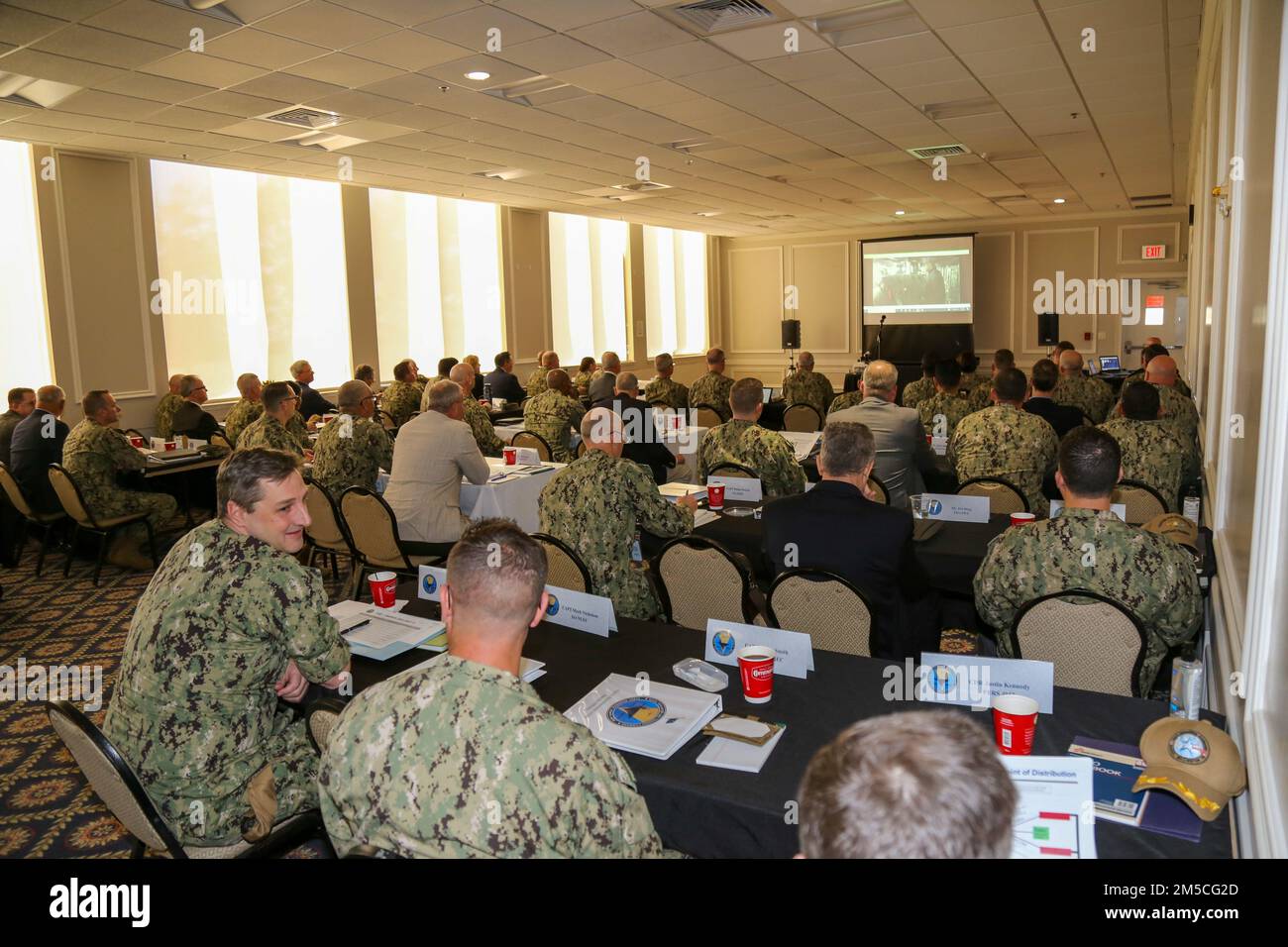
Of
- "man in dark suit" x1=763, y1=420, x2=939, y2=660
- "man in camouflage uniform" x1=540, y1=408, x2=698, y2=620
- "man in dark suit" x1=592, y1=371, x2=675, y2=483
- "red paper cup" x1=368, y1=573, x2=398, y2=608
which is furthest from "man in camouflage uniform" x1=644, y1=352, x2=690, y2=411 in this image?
"red paper cup" x1=368, y1=573, x2=398, y2=608

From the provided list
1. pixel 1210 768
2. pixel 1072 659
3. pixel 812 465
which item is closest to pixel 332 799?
pixel 1210 768

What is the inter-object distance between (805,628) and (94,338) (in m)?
8.82

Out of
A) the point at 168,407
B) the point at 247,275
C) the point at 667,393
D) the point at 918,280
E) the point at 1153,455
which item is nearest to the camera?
the point at 1153,455

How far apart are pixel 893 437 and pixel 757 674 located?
3.92 m

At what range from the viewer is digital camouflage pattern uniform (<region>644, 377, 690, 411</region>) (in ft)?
36.0

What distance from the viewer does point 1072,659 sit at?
2697 millimetres

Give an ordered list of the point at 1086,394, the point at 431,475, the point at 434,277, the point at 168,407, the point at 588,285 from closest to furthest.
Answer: the point at 431,475 → the point at 1086,394 → the point at 168,407 → the point at 434,277 → the point at 588,285

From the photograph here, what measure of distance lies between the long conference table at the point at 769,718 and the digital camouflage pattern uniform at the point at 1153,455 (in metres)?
3.56

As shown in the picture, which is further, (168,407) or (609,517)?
(168,407)

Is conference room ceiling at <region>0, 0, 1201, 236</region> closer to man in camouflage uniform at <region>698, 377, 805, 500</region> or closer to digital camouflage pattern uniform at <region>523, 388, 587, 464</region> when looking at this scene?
man in camouflage uniform at <region>698, 377, 805, 500</region>

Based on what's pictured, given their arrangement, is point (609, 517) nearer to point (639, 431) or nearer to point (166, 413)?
point (639, 431)

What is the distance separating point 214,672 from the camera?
236cm

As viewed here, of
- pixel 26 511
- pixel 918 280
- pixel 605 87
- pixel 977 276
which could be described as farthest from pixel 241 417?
pixel 977 276
